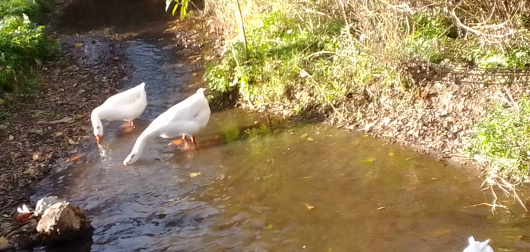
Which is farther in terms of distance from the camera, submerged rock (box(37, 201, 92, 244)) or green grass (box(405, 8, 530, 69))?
green grass (box(405, 8, 530, 69))

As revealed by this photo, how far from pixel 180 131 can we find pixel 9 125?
2708mm

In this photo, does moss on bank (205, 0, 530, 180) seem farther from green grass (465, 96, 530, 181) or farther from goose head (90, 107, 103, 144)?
goose head (90, 107, 103, 144)

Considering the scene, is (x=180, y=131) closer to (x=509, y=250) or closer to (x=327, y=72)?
(x=327, y=72)

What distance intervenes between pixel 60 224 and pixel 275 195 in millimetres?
1989

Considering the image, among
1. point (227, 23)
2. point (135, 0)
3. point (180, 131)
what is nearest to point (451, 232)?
point (180, 131)

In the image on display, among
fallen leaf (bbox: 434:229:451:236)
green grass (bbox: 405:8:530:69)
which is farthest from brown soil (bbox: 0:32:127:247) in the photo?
green grass (bbox: 405:8:530:69)

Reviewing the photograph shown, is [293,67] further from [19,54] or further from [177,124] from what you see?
[19,54]

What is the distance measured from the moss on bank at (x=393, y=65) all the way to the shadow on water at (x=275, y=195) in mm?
442

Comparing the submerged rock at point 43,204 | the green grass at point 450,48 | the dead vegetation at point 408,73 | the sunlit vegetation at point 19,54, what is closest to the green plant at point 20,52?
the sunlit vegetation at point 19,54

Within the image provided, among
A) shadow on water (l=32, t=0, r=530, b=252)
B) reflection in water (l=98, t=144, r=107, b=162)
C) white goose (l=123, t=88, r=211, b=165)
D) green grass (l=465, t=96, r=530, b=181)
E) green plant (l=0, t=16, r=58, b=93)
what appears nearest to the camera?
shadow on water (l=32, t=0, r=530, b=252)

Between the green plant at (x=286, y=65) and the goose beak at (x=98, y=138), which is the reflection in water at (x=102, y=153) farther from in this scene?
the green plant at (x=286, y=65)

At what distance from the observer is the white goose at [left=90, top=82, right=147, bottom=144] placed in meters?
6.38

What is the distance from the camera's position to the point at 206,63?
8.95 meters

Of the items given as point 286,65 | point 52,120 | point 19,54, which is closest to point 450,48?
point 286,65
